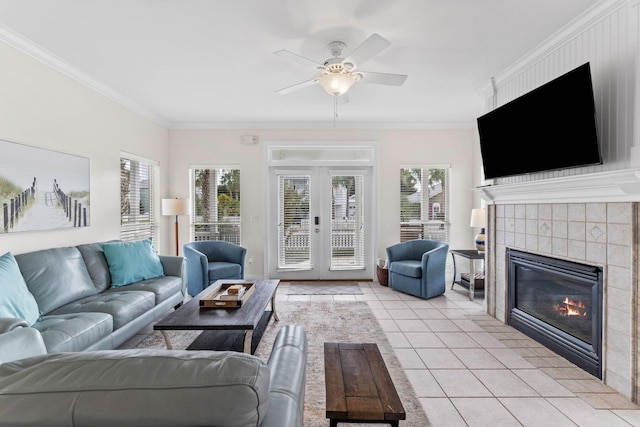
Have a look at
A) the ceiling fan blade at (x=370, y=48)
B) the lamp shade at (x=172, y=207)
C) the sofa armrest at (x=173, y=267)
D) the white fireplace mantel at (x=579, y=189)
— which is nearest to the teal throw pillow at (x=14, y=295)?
the sofa armrest at (x=173, y=267)

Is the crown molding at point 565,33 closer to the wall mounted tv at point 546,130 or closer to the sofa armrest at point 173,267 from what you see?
the wall mounted tv at point 546,130

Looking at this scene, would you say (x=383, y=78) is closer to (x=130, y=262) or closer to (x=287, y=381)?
(x=287, y=381)

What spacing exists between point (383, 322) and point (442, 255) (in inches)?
62.7

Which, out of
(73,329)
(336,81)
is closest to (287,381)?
(73,329)

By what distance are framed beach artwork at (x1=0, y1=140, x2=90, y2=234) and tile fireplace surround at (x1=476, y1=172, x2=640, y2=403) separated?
4.38 meters

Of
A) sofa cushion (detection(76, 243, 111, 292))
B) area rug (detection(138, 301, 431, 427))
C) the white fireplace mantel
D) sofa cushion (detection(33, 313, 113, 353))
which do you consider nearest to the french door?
area rug (detection(138, 301, 431, 427))

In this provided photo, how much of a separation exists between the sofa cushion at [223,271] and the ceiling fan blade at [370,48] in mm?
3165

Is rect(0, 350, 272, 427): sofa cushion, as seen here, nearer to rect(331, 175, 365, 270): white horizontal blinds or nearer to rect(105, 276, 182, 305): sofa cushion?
rect(105, 276, 182, 305): sofa cushion

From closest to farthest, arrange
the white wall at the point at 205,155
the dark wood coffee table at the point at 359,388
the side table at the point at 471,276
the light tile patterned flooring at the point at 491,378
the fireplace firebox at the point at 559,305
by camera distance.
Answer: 1. the dark wood coffee table at the point at 359,388
2. the light tile patterned flooring at the point at 491,378
3. the fireplace firebox at the point at 559,305
4. the white wall at the point at 205,155
5. the side table at the point at 471,276

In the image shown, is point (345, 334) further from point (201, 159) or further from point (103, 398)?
point (201, 159)

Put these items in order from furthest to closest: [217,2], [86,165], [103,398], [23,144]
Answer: [86,165] < [23,144] < [217,2] < [103,398]

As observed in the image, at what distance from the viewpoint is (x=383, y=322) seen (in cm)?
369

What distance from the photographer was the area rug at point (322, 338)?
212 centimetres

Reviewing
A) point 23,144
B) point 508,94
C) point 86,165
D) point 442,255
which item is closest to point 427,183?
point 442,255
